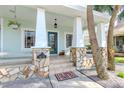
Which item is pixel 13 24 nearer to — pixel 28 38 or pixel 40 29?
pixel 28 38

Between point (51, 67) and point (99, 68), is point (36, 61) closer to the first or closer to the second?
point (51, 67)

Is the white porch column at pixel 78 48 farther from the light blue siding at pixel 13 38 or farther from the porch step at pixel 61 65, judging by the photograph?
the light blue siding at pixel 13 38

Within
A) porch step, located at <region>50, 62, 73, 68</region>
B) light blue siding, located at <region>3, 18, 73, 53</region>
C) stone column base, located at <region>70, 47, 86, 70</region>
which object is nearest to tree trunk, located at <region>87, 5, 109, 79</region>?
stone column base, located at <region>70, 47, 86, 70</region>

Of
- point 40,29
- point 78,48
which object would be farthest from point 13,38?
point 78,48

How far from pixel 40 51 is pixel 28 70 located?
1.02m

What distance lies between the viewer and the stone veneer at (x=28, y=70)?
6.16 meters

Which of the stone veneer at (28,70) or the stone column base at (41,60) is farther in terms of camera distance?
the stone column base at (41,60)

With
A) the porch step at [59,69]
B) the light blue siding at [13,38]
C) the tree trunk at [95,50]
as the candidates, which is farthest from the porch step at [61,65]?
the light blue siding at [13,38]

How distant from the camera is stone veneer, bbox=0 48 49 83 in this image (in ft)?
20.2

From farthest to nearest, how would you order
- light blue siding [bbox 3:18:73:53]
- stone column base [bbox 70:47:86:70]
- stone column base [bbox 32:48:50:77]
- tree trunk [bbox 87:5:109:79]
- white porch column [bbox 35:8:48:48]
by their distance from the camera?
light blue siding [bbox 3:18:73:53], stone column base [bbox 70:47:86:70], white porch column [bbox 35:8:48:48], stone column base [bbox 32:48:50:77], tree trunk [bbox 87:5:109:79]

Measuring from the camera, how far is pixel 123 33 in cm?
1883

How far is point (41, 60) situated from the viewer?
22.6ft

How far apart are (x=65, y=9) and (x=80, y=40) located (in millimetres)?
2278

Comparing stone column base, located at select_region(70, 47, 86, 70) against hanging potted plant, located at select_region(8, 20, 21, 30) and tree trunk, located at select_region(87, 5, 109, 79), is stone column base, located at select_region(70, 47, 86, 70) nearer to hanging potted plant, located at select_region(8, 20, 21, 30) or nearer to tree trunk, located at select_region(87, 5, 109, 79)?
tree trunk, located at select_region(87, 5, 109, 79)
